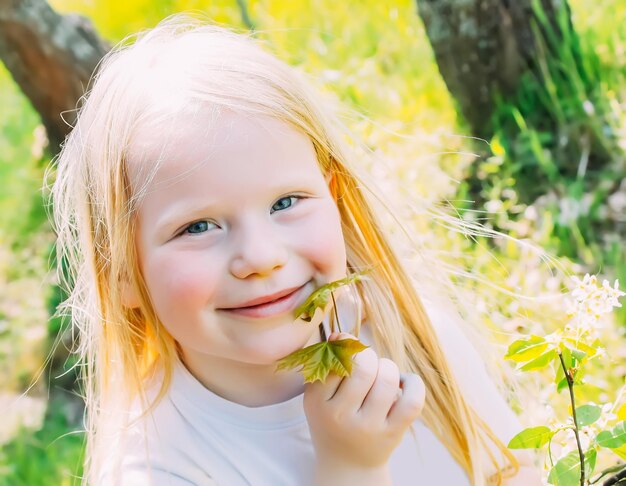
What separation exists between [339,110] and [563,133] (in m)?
1.56

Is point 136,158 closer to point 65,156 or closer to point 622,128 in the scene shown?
point 65,156

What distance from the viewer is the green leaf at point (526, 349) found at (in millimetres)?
1122

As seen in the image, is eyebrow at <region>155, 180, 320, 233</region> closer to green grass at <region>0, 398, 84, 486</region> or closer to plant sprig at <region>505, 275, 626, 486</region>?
plant sprig at <region>505, 275, 626, 486</region>

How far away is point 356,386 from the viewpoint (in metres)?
1.40

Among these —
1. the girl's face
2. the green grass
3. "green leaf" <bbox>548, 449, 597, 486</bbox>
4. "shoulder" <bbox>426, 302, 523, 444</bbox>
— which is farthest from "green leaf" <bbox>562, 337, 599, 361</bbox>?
the green grass

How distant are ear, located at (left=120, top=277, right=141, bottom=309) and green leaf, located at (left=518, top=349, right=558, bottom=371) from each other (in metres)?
0.66

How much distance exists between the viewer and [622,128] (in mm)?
3080

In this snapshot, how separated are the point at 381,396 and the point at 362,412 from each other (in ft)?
0.12

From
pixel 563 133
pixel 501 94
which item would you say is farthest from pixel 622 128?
pixel 501 94

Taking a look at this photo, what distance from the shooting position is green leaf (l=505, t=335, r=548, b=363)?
3.68ft

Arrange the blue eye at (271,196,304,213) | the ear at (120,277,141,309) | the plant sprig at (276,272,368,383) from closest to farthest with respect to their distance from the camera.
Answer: the plant sprig at (276,272,368,383) < the blue eye at (271,196,304,213) < the ear at (120,277,141,309)

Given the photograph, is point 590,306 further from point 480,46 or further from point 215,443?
point 480,46

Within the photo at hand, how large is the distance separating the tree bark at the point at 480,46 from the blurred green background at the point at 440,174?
0.05 m

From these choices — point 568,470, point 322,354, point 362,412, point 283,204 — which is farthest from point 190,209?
point 568,470
